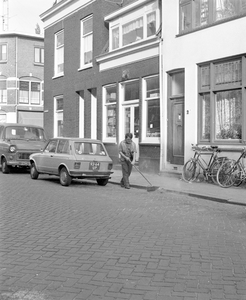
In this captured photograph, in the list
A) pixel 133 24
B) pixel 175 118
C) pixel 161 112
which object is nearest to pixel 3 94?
pixel 133 24

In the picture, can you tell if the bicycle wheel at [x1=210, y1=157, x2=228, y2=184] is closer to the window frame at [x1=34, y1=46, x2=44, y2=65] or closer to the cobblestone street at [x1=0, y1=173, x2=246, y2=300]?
the cobblestone street at [x1=0, y1=173, x2=246, y2=300]

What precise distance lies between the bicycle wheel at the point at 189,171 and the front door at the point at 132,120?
3.89 m

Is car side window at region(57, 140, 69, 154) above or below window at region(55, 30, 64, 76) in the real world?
below

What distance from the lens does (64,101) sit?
23.1 meters

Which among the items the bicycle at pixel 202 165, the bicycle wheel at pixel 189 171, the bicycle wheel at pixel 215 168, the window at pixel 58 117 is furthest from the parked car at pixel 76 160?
the window at pixel 58 117

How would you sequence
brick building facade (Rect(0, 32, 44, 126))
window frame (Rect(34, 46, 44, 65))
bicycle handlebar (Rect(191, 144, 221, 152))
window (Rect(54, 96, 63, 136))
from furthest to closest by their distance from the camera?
window frame (Rect(34, 46, 44, 65)) < brick building facade (Rect(0, 32, 44, 126)) < window (Rect(54, 96, 63, 136)) < bicycle handlebar (Rect(191, 144, 221, 152))

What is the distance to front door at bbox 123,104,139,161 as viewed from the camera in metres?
17.2

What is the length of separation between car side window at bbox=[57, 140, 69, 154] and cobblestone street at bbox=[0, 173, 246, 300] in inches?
115

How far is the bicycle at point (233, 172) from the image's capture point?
38.9ft

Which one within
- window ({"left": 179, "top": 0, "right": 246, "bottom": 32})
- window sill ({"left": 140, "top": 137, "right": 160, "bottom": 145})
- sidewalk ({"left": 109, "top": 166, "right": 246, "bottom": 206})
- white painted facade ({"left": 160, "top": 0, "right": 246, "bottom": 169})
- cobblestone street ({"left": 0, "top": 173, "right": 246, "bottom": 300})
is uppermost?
window ({"left": 179, "top": 0, "right": 246, "bottom": 32})

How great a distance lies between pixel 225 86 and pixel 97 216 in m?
7.23

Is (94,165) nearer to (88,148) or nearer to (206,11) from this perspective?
(88,148)

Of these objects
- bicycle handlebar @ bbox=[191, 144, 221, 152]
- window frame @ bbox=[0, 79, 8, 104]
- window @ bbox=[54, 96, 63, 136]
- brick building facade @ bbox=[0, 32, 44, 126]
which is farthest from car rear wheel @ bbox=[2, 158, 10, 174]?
window frame @ bbox=[0, 79, 8, 104]

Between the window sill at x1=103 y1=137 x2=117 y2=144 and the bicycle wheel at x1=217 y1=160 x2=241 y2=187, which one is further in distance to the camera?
the window sill at x1=103 y1=137 x2=117 y2=144
